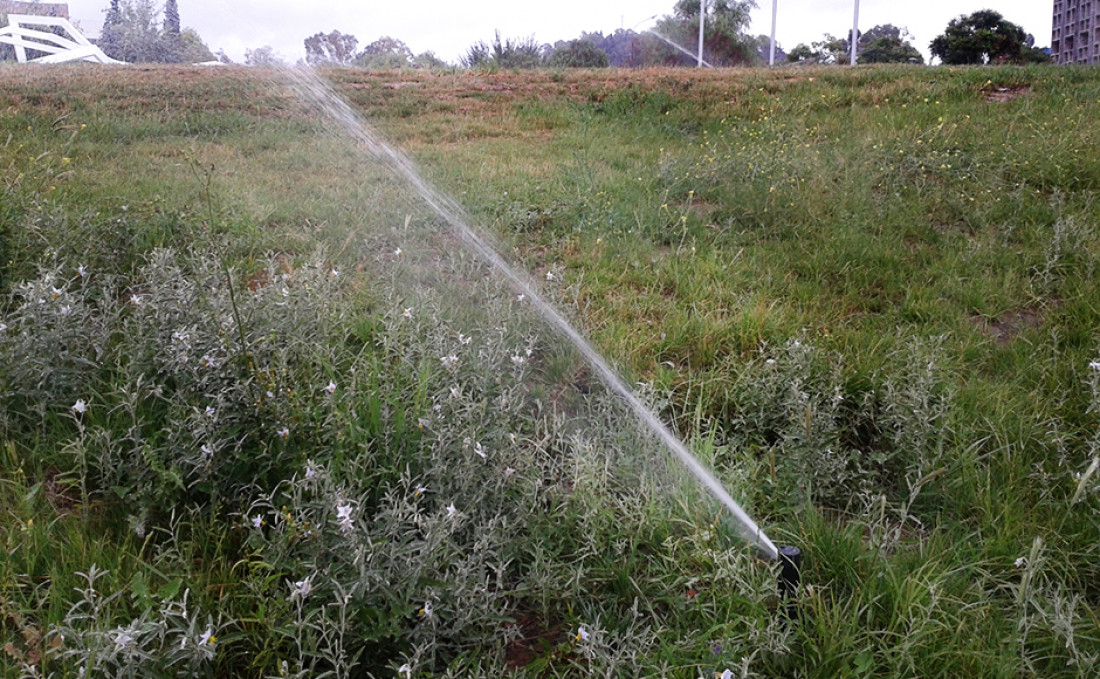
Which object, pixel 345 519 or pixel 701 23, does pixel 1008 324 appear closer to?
pixel 345 519

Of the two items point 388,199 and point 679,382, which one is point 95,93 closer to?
point 388,199

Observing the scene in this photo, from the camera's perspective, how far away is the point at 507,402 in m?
2.44

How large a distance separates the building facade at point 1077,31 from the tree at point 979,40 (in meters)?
Result: 0.57

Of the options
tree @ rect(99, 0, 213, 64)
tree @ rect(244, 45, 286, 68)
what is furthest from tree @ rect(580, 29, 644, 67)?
tree @ rect(99, 0, 213, 64)

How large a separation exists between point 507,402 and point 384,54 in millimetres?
3227

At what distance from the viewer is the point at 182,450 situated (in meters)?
2.21

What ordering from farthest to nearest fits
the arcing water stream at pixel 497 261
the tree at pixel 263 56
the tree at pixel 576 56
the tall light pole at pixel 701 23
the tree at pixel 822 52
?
the tree at pixel 822 52
the tree at pixel 576 56
the tall light pole at pixel 701 23
the tree at pixel 263 56
the arcing water stream at pixel 497 261

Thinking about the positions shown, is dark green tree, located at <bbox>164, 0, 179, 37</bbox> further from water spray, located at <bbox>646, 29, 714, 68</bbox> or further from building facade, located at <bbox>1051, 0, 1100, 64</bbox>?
building facade, located at <bbox>1051, 0, 1100, 64</bbox>

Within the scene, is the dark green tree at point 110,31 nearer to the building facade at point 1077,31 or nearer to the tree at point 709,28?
the tree at point 709,28

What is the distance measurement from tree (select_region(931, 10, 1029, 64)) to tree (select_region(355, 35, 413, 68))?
8.19 meters

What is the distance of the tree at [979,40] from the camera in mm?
10266

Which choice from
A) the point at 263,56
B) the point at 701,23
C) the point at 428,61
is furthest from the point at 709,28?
the point at 263,56

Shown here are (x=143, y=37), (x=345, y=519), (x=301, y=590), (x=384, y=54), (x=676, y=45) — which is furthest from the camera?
(x=676, y=45)

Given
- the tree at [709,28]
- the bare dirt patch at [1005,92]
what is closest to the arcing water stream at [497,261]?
the tree at [709,28]
